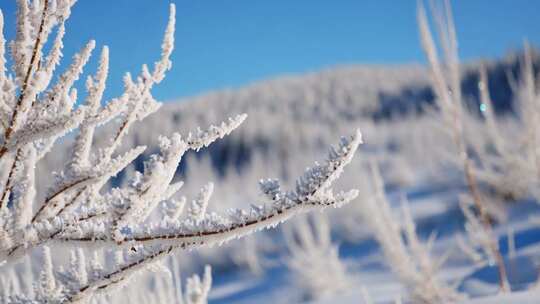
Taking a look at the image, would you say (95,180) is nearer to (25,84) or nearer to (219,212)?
(25,84)

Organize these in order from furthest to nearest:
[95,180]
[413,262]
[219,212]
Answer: [413,262], [219,212], [95,180]

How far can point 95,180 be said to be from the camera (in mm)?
982

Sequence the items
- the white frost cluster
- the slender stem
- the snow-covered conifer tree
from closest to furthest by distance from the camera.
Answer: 1. the snow-covered conifer tree
2. the slender stem
3. the white frost cluster

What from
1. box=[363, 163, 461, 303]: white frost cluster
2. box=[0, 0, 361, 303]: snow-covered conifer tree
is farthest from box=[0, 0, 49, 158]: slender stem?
box=[363, 163, 461, 303]: white frost cluster

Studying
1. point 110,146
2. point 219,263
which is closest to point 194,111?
point 219,263

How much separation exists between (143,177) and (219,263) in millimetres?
15444

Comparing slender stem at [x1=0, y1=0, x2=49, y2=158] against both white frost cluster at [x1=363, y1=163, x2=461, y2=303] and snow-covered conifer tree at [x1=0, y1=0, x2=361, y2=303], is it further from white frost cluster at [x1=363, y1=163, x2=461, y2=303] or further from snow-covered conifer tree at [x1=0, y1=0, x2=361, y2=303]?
white frost cluster at [x1=363, y1=163, x2=461, y2=303]

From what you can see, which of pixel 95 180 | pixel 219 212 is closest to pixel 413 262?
pixel 219 212

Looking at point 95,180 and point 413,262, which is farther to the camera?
point 413,262

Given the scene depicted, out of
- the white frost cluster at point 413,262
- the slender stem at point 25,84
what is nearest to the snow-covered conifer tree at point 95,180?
the slender stem at point 25,84

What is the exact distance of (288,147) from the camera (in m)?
30.5

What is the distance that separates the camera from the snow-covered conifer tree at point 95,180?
904 millimetres

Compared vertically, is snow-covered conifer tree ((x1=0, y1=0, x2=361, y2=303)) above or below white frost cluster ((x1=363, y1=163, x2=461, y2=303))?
above

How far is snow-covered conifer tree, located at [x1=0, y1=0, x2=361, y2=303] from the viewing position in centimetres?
90
